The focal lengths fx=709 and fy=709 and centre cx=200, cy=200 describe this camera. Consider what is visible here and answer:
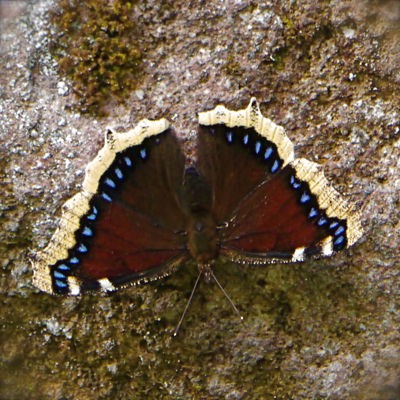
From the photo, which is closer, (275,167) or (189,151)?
(275,167)

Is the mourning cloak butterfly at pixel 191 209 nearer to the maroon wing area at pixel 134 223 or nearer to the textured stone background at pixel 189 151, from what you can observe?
the maroon wing area at pixel 134 223

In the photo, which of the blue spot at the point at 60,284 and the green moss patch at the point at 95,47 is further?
the green moss patch at the point at 95,47

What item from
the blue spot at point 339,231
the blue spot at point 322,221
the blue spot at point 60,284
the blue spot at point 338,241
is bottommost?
the blue spot at point 338,241

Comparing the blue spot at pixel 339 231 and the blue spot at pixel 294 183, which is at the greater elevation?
the blue spot at pixel 294 183

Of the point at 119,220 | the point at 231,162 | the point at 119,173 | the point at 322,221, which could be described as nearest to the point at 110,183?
the point at 119,173

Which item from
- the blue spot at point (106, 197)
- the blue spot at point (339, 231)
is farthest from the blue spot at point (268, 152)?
the blue spot at point (106, 197)

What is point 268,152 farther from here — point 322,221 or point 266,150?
point 322,221

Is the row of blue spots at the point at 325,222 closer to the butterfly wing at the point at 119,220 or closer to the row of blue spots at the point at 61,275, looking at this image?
the butterfly wing at the point at 119,220
